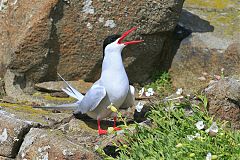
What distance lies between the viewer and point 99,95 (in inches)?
185

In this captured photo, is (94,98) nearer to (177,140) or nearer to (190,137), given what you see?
(177,140)

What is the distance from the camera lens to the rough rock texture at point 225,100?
4.49 m

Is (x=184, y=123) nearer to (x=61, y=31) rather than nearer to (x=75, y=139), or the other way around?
(x=75, y=139)

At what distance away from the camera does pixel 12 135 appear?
4.62 m

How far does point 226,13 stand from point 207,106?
2.76m

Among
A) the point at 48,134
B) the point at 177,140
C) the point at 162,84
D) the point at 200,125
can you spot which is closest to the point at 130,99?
the point at 48,134

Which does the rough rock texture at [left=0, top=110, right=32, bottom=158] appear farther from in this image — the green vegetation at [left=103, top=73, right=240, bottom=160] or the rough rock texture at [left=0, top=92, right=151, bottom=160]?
the green vegetation at [left=103, top=73, right=240, bottom=160]

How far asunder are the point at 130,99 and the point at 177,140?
39.3 inches

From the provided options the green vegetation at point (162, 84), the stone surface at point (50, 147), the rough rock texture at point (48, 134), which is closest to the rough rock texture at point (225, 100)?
the rough rock texture at point (48, 134)

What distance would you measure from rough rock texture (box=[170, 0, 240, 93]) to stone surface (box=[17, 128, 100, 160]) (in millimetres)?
2034

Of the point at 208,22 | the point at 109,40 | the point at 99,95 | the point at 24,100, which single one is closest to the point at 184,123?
the point at 99,95

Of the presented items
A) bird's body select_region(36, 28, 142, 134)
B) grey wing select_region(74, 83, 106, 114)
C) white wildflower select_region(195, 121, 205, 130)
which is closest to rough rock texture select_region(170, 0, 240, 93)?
bird's body select_region(36, 28, 142, 134)

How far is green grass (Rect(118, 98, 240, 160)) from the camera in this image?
12.5 ft

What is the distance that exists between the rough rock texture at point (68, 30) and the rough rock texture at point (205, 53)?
0.47 m
